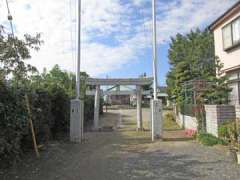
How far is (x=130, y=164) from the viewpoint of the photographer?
7582mm

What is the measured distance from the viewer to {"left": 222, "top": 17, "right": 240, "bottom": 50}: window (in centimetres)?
1278

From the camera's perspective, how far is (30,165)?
7.58 meters

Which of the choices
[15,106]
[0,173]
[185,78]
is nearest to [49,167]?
[0,173]

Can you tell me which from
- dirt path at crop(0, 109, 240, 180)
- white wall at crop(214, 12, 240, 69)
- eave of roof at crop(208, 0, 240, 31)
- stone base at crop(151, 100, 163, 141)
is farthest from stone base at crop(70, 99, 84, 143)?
eave of roof at crop(208, 0, 240, 31)

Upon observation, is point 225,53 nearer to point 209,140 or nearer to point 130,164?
point 209,140

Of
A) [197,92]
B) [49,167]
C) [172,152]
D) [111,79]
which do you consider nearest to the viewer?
[49,167]

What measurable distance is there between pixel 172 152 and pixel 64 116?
245 inches

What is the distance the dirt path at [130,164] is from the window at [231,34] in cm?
554

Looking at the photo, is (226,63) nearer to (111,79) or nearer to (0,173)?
(111,79)

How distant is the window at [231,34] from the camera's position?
12781 mm

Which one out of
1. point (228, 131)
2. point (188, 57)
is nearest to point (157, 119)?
point (228, 131)

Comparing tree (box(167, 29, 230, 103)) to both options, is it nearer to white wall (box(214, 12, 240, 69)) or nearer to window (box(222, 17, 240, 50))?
white wall (box(214, 12, 240, 69))

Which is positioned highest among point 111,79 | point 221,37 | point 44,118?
point 221,37

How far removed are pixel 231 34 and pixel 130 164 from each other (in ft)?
29.0
